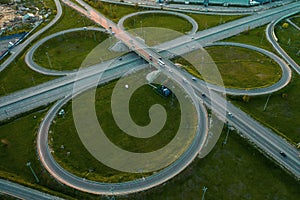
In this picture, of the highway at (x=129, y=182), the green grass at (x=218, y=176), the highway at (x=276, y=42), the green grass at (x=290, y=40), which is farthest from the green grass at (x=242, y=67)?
the green grass at (x=218, y=176)

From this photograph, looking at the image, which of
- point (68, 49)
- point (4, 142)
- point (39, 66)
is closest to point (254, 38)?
point (68, 49)

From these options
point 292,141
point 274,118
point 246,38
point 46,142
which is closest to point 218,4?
point 246,38

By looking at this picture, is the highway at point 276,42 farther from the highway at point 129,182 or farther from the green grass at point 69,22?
the green grass at point 69,22

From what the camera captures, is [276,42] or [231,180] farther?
[276,42]

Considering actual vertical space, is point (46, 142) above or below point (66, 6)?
below

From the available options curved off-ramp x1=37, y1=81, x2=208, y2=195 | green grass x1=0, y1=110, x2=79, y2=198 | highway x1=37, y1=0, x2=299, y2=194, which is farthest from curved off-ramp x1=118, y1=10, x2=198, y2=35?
green grass x1=0, y1=110, x2=79, y2=198

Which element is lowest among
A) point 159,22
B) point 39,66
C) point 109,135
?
point 109,135

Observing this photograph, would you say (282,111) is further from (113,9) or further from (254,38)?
(113,9)

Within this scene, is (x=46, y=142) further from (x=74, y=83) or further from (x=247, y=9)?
(x=247, y=9)
